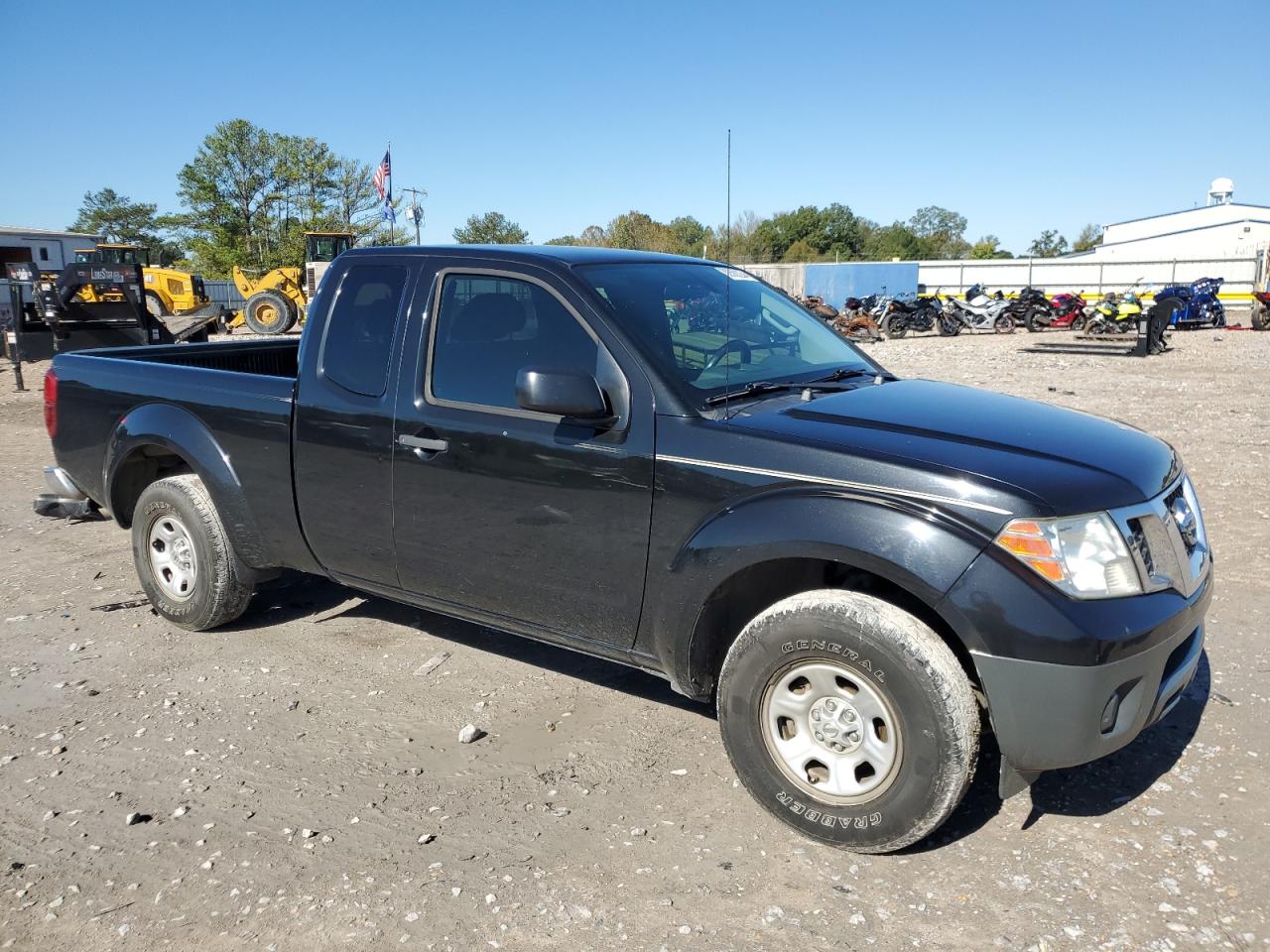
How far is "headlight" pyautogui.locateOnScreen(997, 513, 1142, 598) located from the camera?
2742 millimetres

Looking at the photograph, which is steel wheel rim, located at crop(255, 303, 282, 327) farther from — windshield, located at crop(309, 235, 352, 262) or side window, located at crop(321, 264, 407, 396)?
side window, located at crop(321, 264, 407, 396)

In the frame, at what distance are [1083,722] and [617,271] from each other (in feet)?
7.79

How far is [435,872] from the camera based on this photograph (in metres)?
3.06

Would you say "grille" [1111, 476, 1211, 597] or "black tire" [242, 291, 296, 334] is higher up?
"black tire" [242, 291, 296, 334]

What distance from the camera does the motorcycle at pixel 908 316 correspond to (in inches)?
1037

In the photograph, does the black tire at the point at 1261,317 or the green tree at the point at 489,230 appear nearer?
the black tire at the point at 1261,317

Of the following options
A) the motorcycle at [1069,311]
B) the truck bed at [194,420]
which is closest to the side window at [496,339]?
the truck bed at [194,420]

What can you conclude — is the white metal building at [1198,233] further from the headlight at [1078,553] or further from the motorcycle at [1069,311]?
the headlight at [1078,553]

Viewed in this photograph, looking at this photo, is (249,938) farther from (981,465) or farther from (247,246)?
(247,246)

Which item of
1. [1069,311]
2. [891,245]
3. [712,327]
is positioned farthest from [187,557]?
[891,245]

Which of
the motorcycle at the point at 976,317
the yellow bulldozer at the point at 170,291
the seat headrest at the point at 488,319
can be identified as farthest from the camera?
the motorcycle at the point at 976,317

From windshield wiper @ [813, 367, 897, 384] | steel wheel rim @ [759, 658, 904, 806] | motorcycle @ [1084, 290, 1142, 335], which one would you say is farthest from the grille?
motorcycle @ [1084, 290, 1142, 335]

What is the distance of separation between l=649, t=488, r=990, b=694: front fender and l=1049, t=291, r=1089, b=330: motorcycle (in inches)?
1017

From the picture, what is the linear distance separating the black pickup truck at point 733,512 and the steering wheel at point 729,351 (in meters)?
0.01
